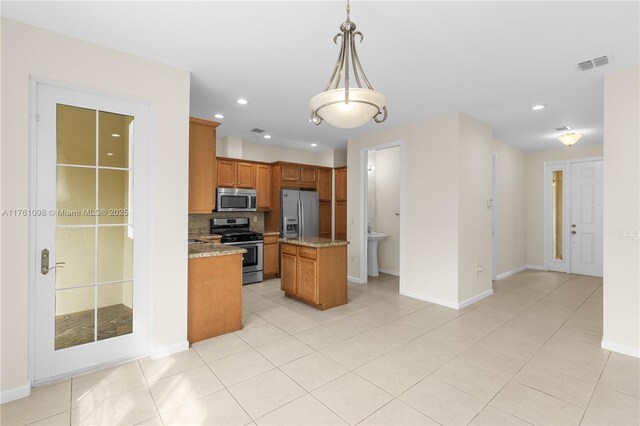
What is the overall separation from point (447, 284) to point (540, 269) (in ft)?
13.2

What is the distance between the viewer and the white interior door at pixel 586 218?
20.3 ft

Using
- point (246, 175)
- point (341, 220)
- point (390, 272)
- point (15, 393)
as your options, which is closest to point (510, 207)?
point (390, 272)

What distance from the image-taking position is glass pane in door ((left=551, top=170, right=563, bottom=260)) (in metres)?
6.74

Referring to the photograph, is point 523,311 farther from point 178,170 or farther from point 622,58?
point 178,170

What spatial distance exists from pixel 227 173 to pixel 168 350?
346 centimetres

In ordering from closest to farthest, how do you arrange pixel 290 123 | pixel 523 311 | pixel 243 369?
pixel 243 369 → pixel 523 311 → pixel 290 123

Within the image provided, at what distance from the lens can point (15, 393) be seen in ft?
7.13

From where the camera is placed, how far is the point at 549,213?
6770 millimetres

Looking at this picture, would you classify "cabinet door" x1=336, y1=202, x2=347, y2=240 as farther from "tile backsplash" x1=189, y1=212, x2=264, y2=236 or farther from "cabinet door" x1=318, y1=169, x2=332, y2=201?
"tile backsplash" x1=189, y1=212, x2=264, y2=236

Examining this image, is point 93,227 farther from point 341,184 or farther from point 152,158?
point 341,184

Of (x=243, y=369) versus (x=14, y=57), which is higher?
(x=14, y=57)

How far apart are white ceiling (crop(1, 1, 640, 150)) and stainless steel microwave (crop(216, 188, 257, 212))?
1962 mm

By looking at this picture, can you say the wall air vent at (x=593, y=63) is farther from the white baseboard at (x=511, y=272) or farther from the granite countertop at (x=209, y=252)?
the white baseboard at (x=511, y=272)

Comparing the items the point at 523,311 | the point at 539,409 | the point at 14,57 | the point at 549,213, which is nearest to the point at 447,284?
the point at 523,311
